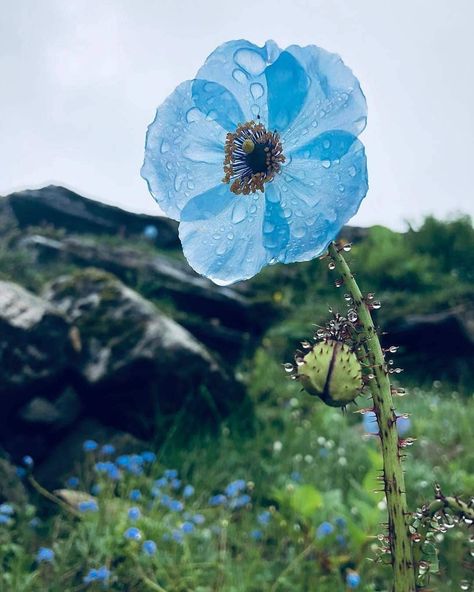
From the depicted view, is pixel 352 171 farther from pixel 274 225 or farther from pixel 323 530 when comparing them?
pixel 323 530

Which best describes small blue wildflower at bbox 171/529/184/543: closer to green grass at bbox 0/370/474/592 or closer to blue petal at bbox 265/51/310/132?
green grass at bbox 0/370/474/592

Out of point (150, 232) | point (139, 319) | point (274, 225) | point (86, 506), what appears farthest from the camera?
point (150, 232)

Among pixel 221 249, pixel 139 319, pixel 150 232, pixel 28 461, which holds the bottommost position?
pixel 221 249

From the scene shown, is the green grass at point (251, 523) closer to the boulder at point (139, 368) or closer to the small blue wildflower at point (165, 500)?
the small blue wildflower at point (165, 500)

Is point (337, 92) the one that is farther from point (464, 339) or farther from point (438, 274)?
point (438, 274)

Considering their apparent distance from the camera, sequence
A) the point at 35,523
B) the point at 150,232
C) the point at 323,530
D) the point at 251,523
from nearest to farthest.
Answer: the point at 323,530, the point at 35,523, the point at 251,523, the point at 150,232

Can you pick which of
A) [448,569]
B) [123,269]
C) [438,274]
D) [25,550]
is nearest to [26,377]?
[25,550]

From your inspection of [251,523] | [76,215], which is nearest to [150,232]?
[76,215]
